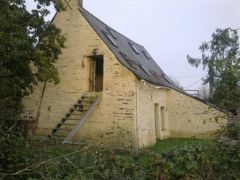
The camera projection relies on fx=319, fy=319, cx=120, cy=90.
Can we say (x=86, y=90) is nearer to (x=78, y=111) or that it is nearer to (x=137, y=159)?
(x=78, y=111)

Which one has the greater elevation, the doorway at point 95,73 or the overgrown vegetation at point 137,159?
the doorway at point 95,73

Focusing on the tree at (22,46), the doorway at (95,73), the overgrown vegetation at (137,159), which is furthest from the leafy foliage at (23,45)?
the overgrown vegetation at (137,159)

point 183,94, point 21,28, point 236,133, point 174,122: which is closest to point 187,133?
point 174,122

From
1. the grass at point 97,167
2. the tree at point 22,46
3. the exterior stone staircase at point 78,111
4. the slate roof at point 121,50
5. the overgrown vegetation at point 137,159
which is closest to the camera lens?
the overgrown vegetation at point 137,159


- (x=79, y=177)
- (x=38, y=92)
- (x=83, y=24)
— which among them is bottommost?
(x=79, y=177)

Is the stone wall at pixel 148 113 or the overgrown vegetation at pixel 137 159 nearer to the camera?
the overgrown vegetation at pixel 137 159

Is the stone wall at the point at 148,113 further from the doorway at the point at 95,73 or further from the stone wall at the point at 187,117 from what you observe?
the doorway at the point at 95,73

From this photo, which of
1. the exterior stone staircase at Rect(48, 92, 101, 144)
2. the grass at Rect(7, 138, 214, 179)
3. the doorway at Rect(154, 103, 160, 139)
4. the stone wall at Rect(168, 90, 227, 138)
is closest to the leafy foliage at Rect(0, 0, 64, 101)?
the exterior stone staircase at Rect(48, 92, 101, 144)

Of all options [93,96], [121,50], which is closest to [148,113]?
[93,96]

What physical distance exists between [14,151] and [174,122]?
1448 cm

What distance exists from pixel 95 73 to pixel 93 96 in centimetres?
207

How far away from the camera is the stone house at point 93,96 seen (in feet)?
47.9

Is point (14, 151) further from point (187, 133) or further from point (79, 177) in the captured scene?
point (187, 133)

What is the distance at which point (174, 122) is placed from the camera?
2028cm
